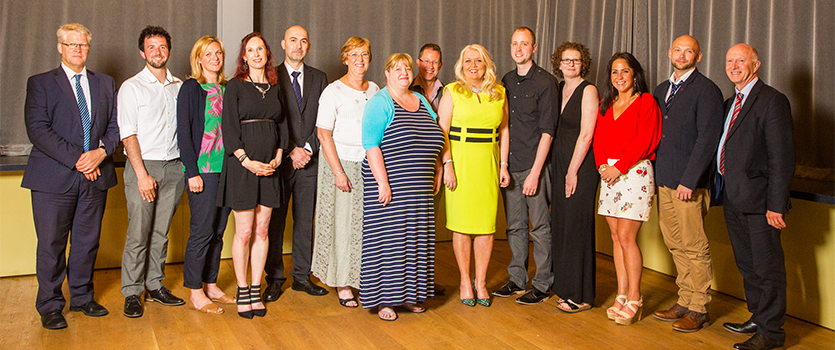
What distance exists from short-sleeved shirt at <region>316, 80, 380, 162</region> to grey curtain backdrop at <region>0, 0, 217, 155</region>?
2.03 meters

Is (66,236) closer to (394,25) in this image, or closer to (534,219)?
(534,219)

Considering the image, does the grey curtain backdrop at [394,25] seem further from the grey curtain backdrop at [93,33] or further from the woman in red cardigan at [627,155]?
the woman in red cardigan at [627,155]

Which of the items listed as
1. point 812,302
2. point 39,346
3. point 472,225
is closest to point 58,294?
point 39,346

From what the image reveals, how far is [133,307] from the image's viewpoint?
3.52 meters

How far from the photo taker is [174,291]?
4.07 meters

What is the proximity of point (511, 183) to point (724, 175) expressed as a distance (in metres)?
1.19

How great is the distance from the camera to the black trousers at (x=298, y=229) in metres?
3.92

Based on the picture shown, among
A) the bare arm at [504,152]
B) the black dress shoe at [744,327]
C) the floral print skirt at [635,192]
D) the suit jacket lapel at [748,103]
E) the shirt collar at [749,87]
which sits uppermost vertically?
the shirt collar at [749,87]

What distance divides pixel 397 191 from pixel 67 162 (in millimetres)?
1765

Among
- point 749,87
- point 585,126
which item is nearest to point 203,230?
point 585,126

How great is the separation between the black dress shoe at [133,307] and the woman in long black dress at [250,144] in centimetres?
58

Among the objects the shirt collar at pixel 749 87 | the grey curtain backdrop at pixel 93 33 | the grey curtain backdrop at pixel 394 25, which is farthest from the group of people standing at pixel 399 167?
the grey curtain backdrop at pixel 394 25

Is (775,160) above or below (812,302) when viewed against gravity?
above

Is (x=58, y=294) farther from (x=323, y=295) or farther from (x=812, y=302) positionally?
(x=812, y=302)
